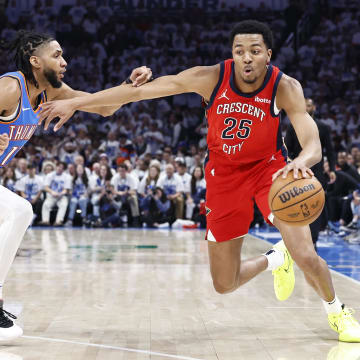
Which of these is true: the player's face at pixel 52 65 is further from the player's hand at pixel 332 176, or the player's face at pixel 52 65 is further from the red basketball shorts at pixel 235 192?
the player's hand at pixel 332 176

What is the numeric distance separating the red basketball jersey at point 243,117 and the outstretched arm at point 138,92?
3.2 inches

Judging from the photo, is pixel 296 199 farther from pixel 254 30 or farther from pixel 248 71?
pixel 254 30

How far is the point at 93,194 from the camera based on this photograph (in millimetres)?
14367

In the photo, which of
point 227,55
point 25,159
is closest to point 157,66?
point 227,55

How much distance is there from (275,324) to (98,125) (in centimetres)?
1397

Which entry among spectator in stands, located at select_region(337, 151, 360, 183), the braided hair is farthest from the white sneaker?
spectator in stands, located at select_region(337, 151, 360, 183)

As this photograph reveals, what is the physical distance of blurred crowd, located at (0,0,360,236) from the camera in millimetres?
14281

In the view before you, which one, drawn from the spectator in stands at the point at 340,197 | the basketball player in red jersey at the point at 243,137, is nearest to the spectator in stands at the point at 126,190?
the spectator in stands at the point at 340,197

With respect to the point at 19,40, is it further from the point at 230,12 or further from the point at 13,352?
the point at 230,12

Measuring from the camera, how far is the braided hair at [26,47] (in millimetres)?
4352

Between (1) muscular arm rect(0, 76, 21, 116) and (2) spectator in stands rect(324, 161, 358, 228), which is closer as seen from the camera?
(1) muscular arm rect(0, 76, 21, 116)

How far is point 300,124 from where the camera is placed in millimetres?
3861

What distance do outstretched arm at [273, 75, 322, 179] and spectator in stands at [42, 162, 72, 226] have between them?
10681mm

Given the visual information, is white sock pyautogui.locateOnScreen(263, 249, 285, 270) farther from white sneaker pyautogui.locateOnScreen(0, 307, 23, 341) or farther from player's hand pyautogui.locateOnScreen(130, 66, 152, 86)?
white sneaker pyautogui.locateOnScreen(0, 307, 23, 341)
